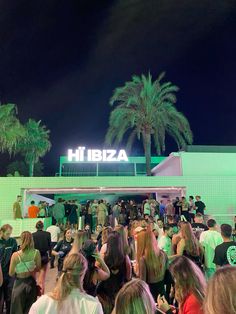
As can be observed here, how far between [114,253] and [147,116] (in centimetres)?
2037

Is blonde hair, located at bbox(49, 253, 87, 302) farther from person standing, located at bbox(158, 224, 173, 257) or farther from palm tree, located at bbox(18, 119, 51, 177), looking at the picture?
palm tree, located at bbox(18, 119, 51, 177)

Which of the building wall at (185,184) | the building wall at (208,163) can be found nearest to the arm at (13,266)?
the building wall at (185,184)

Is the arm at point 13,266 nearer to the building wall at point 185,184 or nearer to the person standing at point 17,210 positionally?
the person standing at point 17,210

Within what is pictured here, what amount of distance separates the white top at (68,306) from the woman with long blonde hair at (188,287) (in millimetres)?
768

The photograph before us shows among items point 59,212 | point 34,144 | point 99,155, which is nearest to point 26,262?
point 59,212

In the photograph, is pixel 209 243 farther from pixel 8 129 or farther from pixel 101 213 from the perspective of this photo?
pixel 8 129

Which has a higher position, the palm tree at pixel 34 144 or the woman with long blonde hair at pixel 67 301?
the palm tree at pixel 34 144

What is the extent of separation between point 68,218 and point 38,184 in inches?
153

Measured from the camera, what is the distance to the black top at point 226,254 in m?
5.23

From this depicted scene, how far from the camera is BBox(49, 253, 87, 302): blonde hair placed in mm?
2701

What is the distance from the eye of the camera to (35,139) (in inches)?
1433

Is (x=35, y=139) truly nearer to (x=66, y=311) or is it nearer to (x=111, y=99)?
(x=111, y=99)

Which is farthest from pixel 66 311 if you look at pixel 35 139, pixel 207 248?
pixel 35 139

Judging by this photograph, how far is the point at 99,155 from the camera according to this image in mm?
26203
